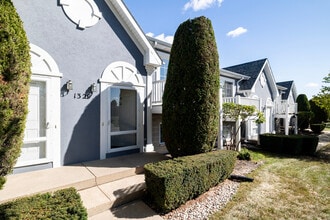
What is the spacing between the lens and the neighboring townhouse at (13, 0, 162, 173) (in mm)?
5195

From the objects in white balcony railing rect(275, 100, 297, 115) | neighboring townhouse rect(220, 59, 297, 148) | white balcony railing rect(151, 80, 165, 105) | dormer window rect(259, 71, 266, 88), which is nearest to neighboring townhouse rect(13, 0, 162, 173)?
white balcony railing rect(151, 80, 165, 105)

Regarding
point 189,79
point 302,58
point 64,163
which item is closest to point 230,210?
point 189,79

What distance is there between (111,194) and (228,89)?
12.8 metres


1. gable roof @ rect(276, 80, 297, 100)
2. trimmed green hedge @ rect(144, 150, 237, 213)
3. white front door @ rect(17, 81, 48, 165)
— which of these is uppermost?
gable roof @ rect(276, 80, 297, 100)

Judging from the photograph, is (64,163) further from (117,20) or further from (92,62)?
(117,20)

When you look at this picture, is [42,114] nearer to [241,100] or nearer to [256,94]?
[241,100]

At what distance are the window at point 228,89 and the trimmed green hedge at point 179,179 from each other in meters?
9.85

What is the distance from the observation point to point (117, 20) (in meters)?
6.76

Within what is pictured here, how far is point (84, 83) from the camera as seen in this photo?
19.6 ft

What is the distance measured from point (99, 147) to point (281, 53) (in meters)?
12.0

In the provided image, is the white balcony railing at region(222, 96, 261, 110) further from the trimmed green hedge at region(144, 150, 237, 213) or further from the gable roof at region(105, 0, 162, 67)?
the trimmed green hedge at region(144, 150, 237, 213)

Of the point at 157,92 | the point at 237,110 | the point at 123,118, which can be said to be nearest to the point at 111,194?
the point at 123,118

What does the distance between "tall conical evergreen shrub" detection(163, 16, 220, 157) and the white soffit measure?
315 centimetres

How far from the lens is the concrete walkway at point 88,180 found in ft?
12.6
